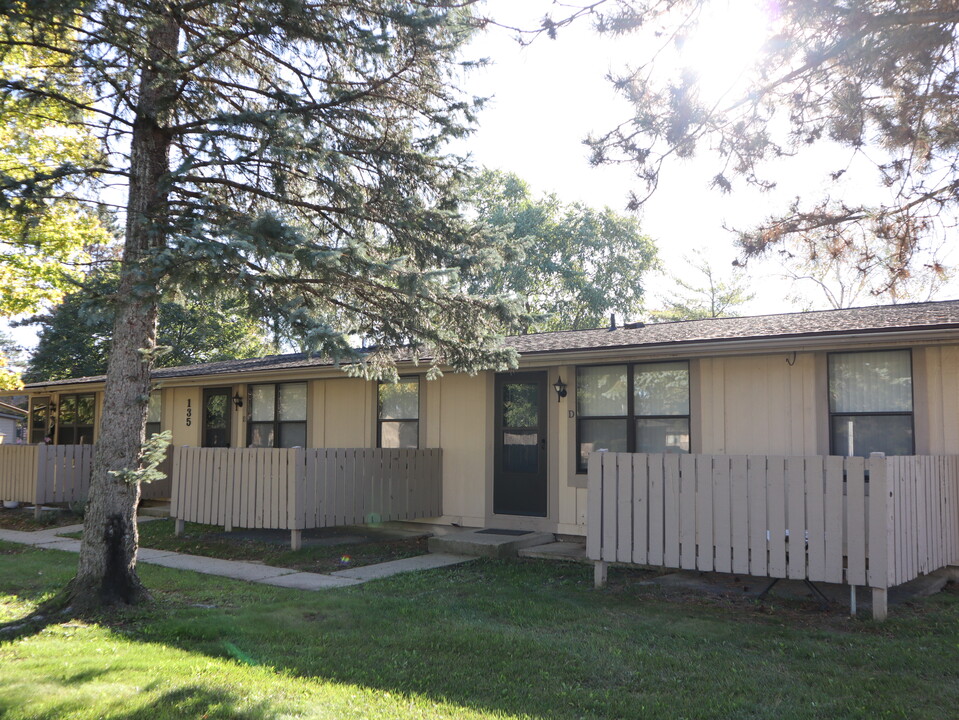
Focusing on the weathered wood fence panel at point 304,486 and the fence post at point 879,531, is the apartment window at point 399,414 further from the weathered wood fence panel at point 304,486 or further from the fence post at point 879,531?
the fence post at point 879,531

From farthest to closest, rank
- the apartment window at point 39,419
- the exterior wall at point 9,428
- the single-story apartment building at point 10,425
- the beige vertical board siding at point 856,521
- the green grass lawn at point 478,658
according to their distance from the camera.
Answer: the exterior wall at point 9,428 < the single-story apartment building at point 10,425 < the apartment window at point 39,419 < the beige vertical board siding at point 856,521 < the green grass lawn at point 478,658

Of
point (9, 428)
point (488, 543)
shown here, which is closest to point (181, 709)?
point (488, 543)

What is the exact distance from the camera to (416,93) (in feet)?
25.6

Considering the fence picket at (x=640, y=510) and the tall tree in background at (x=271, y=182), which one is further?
the fence picket at (x=640, y=510)

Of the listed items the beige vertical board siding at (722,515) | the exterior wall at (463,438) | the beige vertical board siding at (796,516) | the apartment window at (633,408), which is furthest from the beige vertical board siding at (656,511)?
the exterior wall at (463,438)

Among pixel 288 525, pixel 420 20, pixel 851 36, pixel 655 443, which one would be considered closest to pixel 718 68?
pixel 851 36

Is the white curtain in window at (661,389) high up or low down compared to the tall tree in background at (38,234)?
down

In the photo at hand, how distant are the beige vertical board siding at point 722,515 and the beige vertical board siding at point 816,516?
0.65 metres

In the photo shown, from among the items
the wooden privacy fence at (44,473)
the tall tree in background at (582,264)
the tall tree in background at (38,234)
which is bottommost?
the wooden privacy fence at (44,473)

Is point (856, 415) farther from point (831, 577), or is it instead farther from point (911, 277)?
point (831, 577)

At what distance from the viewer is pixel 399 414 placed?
11992mm

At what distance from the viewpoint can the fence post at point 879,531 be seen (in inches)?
237

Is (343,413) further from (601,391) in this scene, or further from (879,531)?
(879,531)

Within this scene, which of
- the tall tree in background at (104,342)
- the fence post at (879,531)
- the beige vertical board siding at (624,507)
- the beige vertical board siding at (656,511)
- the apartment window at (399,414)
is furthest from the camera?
the tall tree in background at (104,342)
